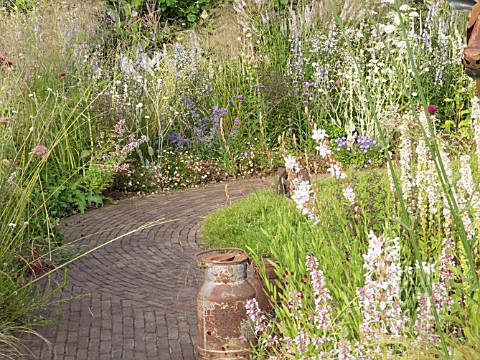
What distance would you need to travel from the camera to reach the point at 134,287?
18.7ft

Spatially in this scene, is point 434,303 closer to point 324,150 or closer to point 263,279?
point 324,150

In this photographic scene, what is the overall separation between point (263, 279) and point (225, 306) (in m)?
0.52

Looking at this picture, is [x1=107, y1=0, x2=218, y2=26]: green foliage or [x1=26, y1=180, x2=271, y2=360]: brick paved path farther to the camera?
[x1=107, y1=0, x2=218, y2=26]: green foliage

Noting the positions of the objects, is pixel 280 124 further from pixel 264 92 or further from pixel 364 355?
pixel 364 355

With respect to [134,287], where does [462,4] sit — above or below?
above

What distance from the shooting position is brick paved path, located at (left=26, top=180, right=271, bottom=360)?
4.56 metres

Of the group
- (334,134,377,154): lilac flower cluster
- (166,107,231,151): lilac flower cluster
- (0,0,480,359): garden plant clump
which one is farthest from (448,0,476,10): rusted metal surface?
(166,107,231,151): lilac flower cluster

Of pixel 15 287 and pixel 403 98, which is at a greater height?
pixel 15 287

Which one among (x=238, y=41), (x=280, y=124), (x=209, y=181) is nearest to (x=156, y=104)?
(x=209, y=181)

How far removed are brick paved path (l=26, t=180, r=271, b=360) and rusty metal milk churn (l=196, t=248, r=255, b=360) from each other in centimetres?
51

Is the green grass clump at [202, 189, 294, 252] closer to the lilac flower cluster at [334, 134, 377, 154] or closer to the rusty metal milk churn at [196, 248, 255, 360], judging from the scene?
the rusty metal milk churn at [196, 248, 255, 360]

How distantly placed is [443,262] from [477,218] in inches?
12.3

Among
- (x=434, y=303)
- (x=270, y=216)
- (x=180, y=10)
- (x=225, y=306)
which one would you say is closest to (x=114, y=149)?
(x=270, y=216)

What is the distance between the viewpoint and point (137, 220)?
754 cm
